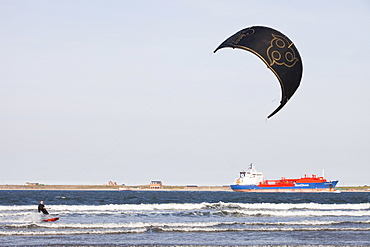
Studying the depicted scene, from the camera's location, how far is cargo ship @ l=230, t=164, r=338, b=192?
8812cm

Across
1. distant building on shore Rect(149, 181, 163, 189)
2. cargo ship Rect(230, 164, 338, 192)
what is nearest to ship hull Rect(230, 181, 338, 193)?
cargo ship Rect(230, 164, 338, 192)

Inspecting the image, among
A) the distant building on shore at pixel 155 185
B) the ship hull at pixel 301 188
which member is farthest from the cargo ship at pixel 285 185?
the distant building on shore at pixel 155 185

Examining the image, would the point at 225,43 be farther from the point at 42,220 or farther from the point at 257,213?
the point at 257,213

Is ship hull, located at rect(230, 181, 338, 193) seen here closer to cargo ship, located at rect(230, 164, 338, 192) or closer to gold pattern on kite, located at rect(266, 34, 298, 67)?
cargo ship, located at rect(230, 164, 338, 192)

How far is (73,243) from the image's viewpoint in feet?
48.0

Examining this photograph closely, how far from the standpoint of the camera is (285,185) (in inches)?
3482

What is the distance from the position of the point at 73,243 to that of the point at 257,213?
1322 centimetres

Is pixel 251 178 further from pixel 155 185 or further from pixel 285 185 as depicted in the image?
pixel 155 185

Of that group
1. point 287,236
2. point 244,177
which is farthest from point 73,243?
point 244,177

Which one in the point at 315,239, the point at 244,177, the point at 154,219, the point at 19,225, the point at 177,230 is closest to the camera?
the point at 315,239

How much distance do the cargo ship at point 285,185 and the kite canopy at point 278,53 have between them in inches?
2918

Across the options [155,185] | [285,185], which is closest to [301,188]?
[285,185]

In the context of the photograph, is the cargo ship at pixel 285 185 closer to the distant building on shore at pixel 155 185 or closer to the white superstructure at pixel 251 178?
the white superstructure at pixel 251 178

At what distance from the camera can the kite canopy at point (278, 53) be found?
14766mm
